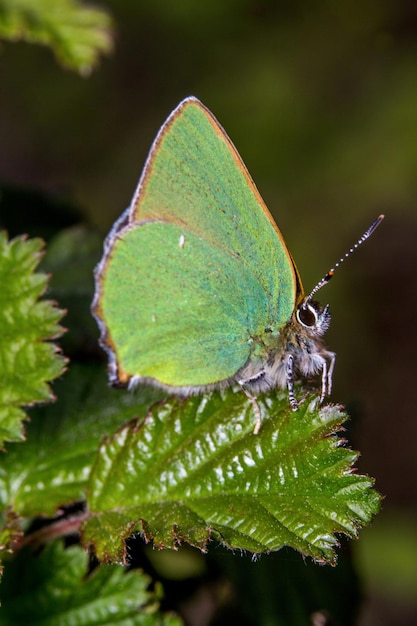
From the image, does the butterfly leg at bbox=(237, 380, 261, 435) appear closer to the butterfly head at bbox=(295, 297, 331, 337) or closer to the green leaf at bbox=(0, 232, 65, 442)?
the butterfly head at bbox=(295, 297, 331, 337)

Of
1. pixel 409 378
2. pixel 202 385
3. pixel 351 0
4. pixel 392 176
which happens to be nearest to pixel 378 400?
pixel 409 378

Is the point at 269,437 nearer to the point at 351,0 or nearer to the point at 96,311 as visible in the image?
the point at 96,311

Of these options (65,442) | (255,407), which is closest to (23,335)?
(65,442)

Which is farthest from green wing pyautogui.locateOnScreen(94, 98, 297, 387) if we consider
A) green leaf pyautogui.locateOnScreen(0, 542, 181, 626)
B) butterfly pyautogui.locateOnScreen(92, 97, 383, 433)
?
green leaf pyautogui.locateOnScreen(0, 542, 181, 626)

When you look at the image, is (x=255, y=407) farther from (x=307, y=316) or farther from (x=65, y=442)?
(x=65, y=442)

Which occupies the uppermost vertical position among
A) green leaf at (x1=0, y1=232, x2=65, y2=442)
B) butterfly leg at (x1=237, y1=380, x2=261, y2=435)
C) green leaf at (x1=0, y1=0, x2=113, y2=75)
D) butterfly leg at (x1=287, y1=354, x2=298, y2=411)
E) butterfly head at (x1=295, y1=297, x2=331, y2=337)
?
green leaf at (x1=0, y1=0, x2=113, y2=75)
